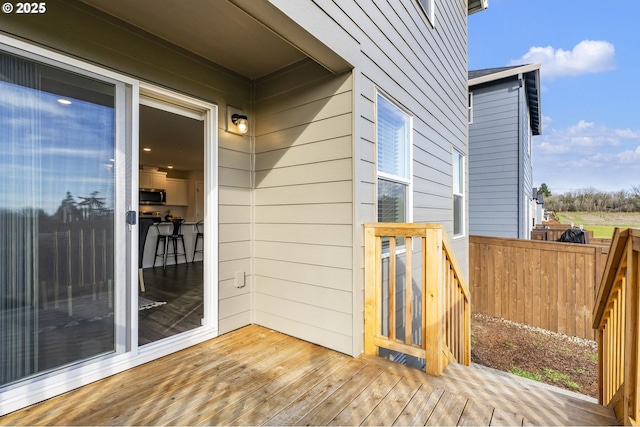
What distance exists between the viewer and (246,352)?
2.52m

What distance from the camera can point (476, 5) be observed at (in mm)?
6262

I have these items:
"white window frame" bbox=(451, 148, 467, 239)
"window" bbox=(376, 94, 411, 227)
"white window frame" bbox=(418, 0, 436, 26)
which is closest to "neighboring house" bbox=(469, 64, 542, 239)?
"white window frame" bbox=(451, 148, 467, 239)

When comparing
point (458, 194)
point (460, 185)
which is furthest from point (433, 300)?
point (460, 185)

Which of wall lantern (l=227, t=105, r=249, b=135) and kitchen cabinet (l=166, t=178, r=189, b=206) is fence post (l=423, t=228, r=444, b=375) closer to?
wall lantern (l=227, t=105, r=249, b=135)

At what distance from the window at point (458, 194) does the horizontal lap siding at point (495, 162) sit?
309 centimetres

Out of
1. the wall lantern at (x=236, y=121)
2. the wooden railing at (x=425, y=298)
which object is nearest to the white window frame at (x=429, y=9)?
the wall lantern at (x=236, y=121)

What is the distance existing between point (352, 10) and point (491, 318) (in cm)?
570

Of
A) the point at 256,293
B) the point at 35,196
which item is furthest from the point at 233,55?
the point at 256,293

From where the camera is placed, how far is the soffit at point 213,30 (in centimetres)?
209

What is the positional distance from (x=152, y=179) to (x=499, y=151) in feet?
30.7

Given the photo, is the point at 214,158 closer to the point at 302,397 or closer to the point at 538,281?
Result: the point at 302,397

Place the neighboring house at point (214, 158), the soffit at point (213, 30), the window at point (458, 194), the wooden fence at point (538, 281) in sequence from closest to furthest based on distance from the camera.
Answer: the neighboring house at point (214, 158) → the soffit at point (213, 30) → the wooden fence at point (538, 281) → the window at point (458, 194)

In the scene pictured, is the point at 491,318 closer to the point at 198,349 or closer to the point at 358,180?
the point at 358,180

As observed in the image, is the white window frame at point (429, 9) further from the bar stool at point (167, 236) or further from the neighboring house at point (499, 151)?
the bar stool at point (167, 236)
